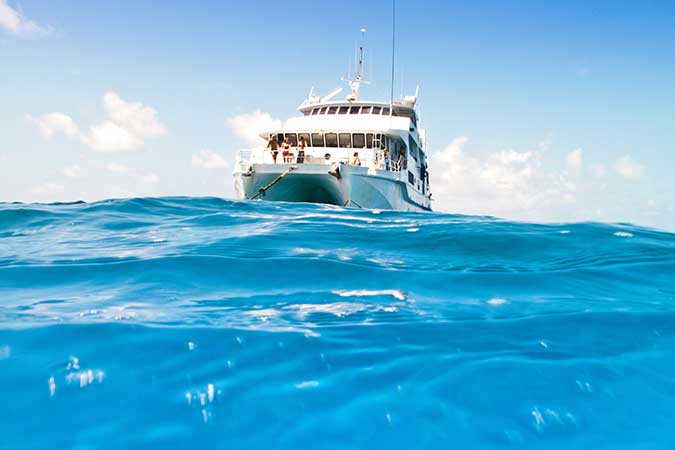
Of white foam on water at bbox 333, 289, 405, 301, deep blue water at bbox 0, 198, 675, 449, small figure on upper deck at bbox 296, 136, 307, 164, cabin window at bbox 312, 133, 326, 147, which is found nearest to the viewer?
deep blue water at bbox 0, 198, 675, 449

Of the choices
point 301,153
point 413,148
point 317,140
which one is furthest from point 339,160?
point 413,148

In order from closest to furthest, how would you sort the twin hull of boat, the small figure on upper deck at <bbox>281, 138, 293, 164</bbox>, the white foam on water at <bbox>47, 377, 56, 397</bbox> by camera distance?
1. the white foam on water at <bbox>47, 377, 56, 397</bbox>
2. the twin hull of boat
3. the small figure on upper deck at <bbox>281, 138, 293, 164</bbox>

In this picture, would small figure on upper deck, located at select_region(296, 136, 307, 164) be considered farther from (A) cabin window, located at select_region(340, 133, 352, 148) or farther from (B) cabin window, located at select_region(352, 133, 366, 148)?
(B) cabin window, located at select_region(352, 133, 366, 148)

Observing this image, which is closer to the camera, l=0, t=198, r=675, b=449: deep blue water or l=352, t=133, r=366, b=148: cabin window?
l=0, t=198, r=675, b=449: deep blue water

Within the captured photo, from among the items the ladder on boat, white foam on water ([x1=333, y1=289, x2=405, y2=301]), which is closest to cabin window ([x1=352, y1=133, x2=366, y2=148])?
the ladder on boat

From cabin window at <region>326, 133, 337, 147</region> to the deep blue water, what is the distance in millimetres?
16366

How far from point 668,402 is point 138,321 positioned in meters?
2.74

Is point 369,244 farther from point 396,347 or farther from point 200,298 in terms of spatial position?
point 396,347

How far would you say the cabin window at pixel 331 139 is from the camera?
69.7 ft

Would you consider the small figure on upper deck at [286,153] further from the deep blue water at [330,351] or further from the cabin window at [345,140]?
the deep blue water at [330,351]

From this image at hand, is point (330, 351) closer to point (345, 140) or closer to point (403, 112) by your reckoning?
point (345, 140)

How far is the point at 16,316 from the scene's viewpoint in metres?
3.09

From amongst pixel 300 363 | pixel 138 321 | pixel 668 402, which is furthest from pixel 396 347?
pixel 138 321

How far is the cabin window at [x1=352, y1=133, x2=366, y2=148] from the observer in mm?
20964
